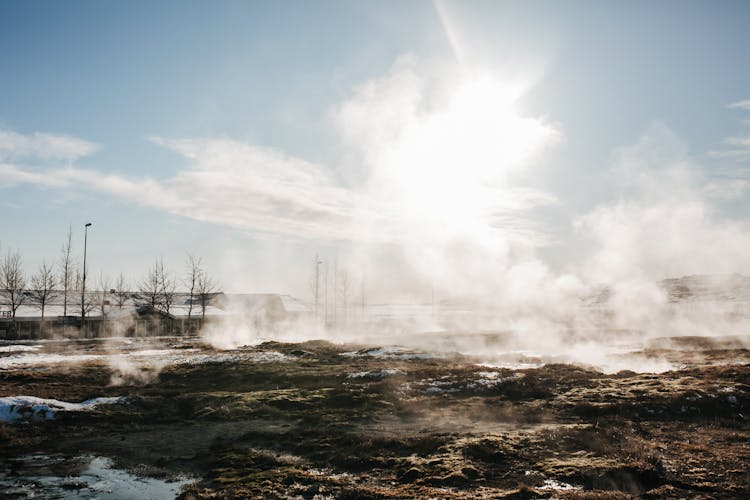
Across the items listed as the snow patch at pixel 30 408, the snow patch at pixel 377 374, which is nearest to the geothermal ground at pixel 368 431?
the snow patch at pixel 30 408

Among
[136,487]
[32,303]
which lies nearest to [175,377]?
[136,487]

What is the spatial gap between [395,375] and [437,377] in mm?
3453

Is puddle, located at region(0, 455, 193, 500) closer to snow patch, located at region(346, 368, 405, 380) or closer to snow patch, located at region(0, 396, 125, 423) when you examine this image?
snow patch, located at region(0, 396, 125, 423)

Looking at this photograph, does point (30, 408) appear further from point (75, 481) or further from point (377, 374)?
point (377, 374)

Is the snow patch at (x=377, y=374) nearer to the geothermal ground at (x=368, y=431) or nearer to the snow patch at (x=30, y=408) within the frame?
the geothermal ground at (x=368, y=431)

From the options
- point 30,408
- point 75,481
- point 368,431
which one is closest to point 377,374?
point 368,431

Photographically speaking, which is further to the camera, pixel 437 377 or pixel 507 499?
pixel 437 377

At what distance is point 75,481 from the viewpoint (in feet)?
58.3

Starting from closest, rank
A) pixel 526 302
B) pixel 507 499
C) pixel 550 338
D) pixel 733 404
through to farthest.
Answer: pixel 507 499
pixel 733 404
pixel 550 338
pixel 526 302

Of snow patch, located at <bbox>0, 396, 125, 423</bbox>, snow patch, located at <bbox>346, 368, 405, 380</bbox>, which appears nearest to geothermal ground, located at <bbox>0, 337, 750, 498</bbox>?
snow patch, located at <bbox>0, 396, 125, 423</bbox>

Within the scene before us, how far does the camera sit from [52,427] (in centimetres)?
2502

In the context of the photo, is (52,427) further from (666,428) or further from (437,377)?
(666,428)

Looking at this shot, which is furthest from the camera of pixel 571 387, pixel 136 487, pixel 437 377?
pixel 437 377

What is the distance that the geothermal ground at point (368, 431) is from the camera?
687 inches
